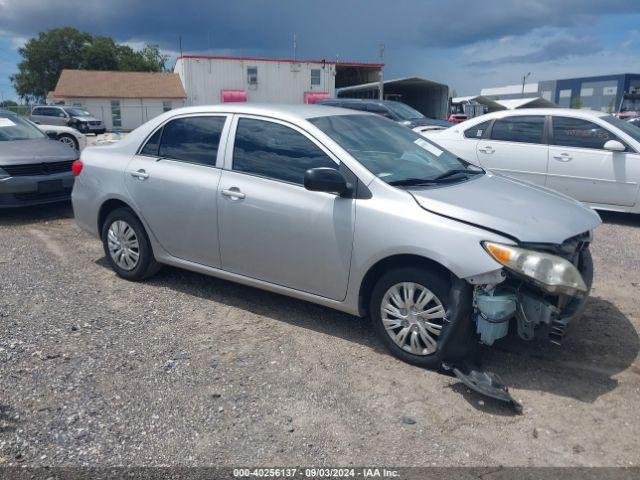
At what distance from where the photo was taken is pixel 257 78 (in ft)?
150

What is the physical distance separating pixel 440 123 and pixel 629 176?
7186mm

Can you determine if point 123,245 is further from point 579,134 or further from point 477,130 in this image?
point 579,134

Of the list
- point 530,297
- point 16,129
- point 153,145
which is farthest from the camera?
point 16,129

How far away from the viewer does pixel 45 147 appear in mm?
8930

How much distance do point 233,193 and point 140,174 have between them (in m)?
1.17

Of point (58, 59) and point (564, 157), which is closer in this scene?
point (564, 157)

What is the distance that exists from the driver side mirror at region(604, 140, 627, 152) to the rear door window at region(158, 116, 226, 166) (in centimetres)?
559

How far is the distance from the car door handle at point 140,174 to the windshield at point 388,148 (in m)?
1.71

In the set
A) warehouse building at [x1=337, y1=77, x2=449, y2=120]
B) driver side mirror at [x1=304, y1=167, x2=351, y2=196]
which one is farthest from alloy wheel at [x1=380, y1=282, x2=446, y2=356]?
warehouse building at [x1=337, y1=77, x2=449, y2=120]

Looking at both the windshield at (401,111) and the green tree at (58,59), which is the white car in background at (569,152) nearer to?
the windshield at (401,111)

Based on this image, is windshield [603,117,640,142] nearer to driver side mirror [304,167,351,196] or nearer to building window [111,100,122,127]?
driver side mirror [304,167,351,196]

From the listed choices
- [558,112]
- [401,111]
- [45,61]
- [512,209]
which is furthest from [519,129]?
[45,61]

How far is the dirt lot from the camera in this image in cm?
300

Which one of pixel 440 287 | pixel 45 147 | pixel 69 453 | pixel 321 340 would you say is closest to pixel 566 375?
pixel 440 287
